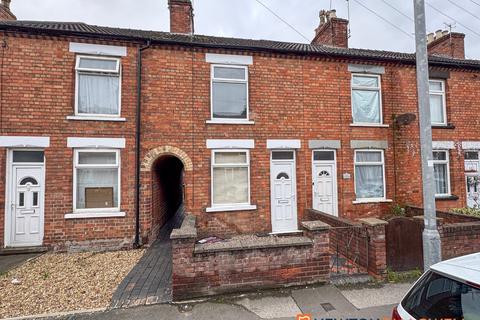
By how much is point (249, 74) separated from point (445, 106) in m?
7.89

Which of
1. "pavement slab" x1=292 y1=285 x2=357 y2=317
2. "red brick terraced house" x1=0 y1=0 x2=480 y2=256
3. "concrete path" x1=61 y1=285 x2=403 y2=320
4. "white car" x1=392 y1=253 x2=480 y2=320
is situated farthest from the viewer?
"red brick terraced house" x1=0 y1=0 x2=480 y2=256

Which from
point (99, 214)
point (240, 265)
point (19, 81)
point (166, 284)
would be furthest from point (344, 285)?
point (19, 81)

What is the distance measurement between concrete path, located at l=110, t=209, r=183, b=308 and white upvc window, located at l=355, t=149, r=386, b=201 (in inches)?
263

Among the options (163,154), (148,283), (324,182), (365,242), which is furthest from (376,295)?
(163,154)

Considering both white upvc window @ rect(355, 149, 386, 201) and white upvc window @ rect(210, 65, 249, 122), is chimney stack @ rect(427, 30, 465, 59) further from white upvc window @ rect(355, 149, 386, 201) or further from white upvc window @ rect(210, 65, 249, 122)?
white upvc window @ rect(210, 65, 249, 122)

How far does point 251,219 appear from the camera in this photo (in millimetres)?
7742

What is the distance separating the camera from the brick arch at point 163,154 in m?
7.23

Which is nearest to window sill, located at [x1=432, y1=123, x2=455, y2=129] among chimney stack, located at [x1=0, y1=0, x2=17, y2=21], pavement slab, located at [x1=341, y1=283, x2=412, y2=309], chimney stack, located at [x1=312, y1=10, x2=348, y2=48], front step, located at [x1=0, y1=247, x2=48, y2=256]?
chimney stack, located at [x1=312, y1=10, x2=348, y2=48]

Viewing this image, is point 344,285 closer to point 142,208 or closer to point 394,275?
point 394,275

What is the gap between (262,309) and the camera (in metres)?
3.67

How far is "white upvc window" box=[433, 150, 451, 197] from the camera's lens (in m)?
9.32

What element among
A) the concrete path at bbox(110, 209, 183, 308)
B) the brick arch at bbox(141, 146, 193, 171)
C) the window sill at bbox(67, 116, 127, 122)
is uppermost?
the window sill at bbox(67, 116, 127, 122)

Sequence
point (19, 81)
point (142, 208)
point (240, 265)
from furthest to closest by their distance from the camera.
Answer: point (142, 208)
point (19, 81)
point (240, 265)

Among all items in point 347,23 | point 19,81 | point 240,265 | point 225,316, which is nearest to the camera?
point 225,316
